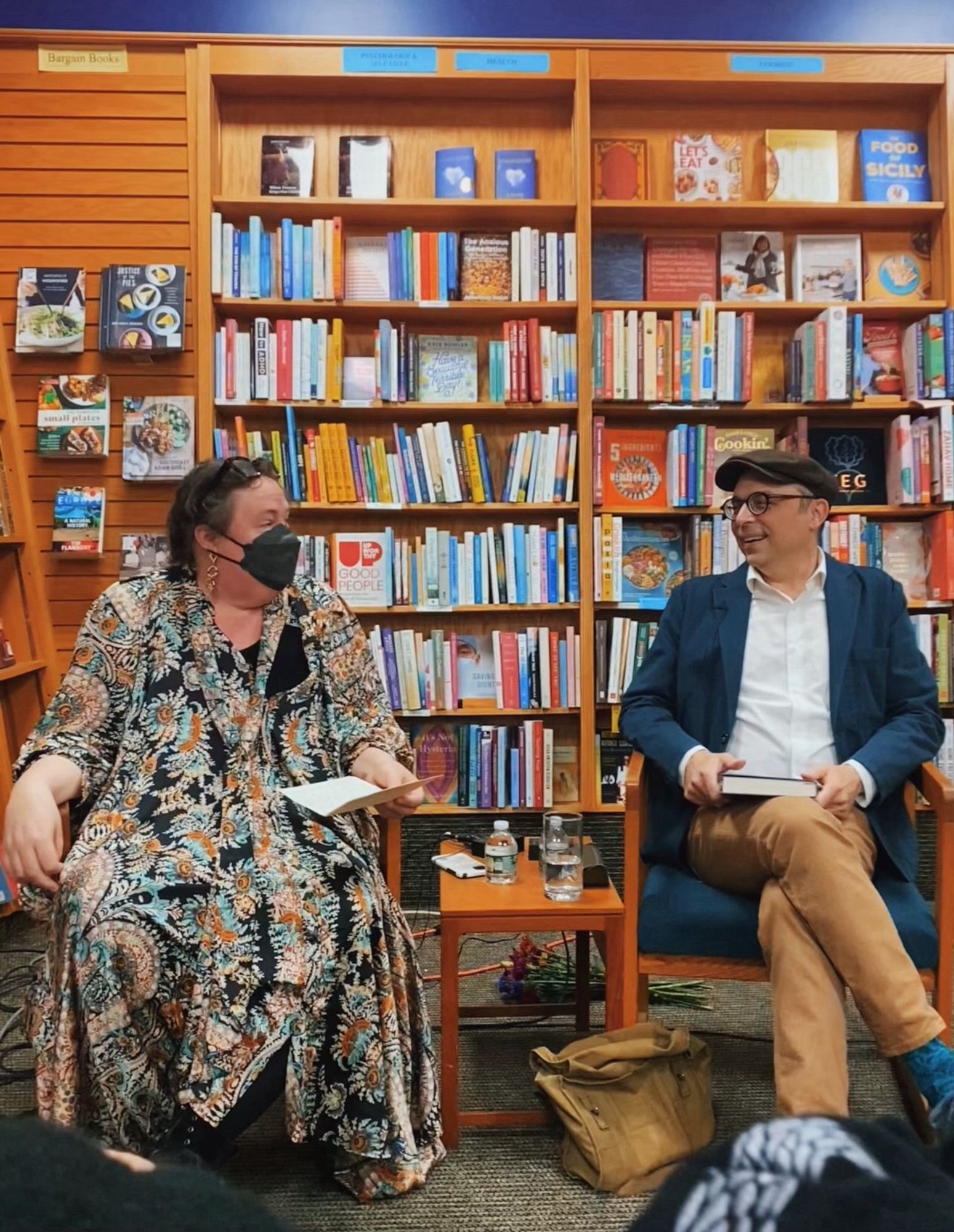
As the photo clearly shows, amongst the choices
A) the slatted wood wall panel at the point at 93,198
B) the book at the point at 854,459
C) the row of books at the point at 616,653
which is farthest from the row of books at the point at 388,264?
the row of books at the point at 616,653

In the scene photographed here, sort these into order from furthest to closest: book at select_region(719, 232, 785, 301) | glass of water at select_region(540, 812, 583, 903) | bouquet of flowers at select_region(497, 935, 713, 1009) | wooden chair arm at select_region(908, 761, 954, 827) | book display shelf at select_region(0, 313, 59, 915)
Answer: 1. book at select_region(719, 232, 785, 301)
2. book display shelf at select_region(0, 313, 59, 915)
3. bouquet of flowers at select_region(497, 935, 713, 1009)
4. glass of water at select_region(540, 812, 583, 903)
5. wooden chair arm at select_region(908, 761, 954, 827)

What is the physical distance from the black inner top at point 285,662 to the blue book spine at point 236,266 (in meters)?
1.76

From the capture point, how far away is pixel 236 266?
334 centimetres

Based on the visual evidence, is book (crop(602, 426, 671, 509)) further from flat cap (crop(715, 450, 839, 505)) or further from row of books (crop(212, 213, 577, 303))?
flat cap (crop(715, 450, 839, 505))

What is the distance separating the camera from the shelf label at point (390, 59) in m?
3.36

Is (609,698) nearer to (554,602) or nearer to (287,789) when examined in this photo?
(554,602)

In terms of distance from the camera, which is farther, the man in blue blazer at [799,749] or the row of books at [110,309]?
the row of books at [110,309]

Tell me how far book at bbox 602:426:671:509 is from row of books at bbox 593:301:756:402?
0.52 ft

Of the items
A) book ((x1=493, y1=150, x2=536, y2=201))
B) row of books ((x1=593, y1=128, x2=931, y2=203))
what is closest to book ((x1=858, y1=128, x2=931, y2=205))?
row of books ((x1=593, y1=128, x2=931, y2=203))

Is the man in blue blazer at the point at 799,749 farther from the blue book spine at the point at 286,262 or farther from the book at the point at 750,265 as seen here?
the blue book spine at the point at 286,262

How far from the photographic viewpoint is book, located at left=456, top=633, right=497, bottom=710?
354cm

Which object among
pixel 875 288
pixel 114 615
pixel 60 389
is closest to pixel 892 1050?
pixel 114 615

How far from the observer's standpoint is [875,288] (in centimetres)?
360

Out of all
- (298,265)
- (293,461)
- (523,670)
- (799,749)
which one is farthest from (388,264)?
(799,749)
